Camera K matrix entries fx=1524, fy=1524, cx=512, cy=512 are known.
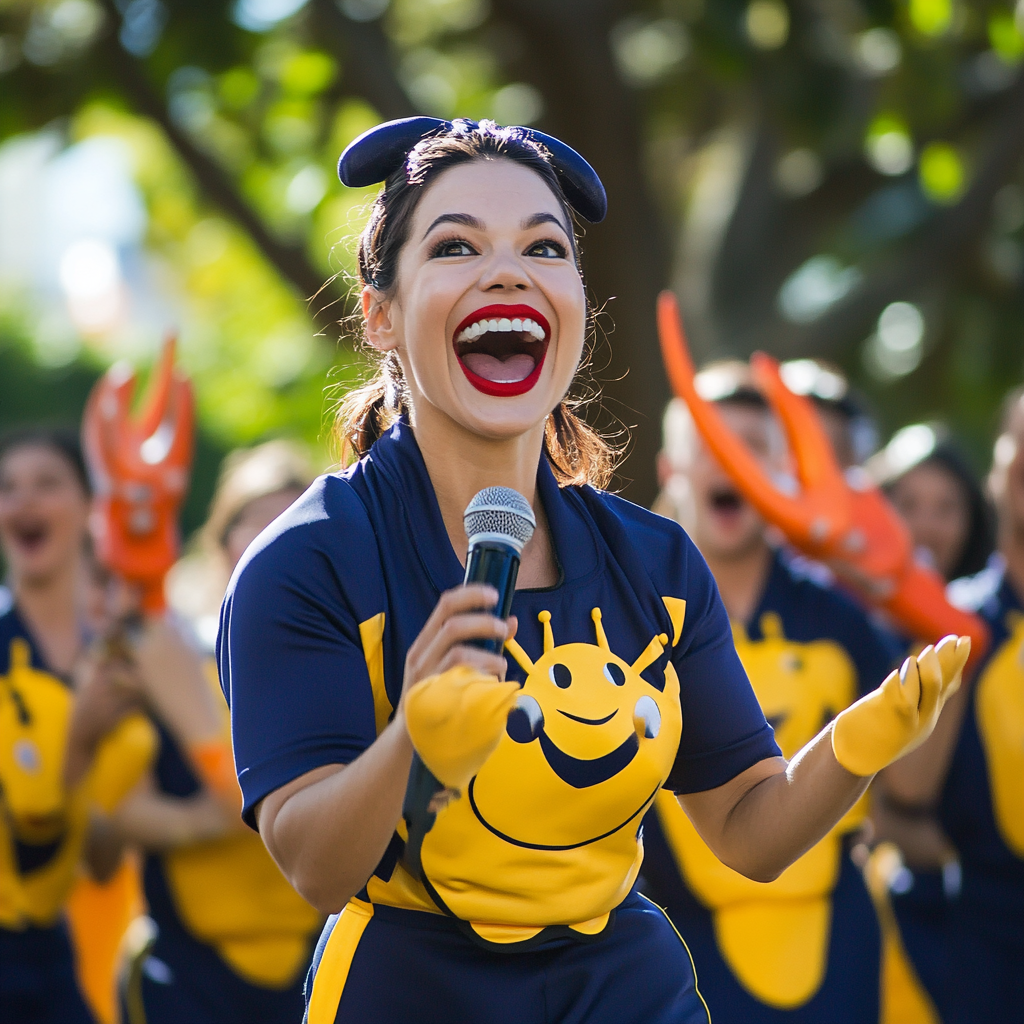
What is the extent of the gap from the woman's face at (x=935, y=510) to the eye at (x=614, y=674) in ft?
11.1

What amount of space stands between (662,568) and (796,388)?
262 centimetres

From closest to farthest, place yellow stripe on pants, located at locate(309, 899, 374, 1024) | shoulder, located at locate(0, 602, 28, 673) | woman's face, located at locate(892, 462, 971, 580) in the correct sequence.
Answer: yellow stripe on pants, located at locate(309, 899, 374, 1024) → shoulder, located at locate(0, 602, 28, 673) → woman's face, located at locate(892, 462, 971, 580)

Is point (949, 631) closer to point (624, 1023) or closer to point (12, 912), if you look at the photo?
point (624, 1023)

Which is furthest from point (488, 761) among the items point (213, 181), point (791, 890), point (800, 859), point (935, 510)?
point (213, 181)

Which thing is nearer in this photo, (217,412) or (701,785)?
(701,785)

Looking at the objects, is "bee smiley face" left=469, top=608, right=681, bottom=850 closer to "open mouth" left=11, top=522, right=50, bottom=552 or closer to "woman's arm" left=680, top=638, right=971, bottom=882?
"woman's arm" left=680, top=638, right=971, bottom=882

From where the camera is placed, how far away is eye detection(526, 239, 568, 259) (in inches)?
77.9

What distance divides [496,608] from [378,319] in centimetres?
71

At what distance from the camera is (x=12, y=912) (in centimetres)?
382

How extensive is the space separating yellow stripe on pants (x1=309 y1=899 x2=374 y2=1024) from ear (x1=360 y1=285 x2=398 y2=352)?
0.74 m

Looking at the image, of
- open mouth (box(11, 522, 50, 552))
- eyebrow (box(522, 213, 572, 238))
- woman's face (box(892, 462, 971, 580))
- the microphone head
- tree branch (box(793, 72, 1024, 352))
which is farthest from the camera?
tree branch (box(793, 72, 1024, 352))

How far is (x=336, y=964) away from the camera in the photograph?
1864 mm

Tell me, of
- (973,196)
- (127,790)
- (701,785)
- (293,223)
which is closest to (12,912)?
(127,790)

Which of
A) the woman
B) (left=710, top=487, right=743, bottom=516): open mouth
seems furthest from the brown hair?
(left=710, top=487, right=743, bottom=516): open mouth
